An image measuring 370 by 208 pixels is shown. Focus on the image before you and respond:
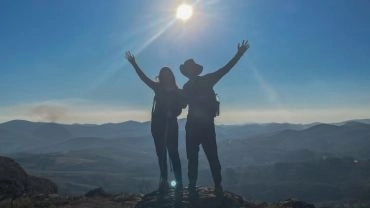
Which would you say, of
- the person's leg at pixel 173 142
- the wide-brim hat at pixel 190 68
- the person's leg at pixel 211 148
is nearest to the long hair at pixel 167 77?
the wide-brim hat at pixel 190 68

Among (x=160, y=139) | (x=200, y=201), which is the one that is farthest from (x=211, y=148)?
(x=160, y=139)

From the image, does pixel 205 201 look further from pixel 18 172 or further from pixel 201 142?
pixel 18 172

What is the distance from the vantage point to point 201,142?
39.6 feet

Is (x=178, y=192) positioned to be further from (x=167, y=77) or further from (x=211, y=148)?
(x=167, y=77)

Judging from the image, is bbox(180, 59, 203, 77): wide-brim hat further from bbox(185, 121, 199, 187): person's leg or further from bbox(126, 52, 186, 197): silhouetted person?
bbox(185, 121, 199, 187): person's leg

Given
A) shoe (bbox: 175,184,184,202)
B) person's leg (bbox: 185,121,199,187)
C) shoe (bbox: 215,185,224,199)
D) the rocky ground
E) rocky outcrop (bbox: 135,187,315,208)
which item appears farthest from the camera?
person's leg (bbox: 185,121,199,187)

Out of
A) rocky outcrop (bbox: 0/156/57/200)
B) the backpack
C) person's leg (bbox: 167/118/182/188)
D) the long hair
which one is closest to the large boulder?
person's leg (bbox: 167/118/182/188)

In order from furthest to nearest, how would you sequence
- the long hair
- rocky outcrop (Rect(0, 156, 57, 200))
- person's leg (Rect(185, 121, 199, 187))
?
rocky outcrop (Rect(0, 156, 57, 200))
the long hair
person's leg (Rect(185, 121, 199, 187))

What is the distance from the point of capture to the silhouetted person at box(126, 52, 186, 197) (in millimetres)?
12836

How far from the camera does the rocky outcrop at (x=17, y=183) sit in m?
19.2

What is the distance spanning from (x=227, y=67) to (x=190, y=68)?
1046mm

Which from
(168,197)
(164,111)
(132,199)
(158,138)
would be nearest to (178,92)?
(164,111)

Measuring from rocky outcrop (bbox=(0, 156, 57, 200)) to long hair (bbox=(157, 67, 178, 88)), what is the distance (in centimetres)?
930

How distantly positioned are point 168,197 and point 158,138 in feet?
6.06
